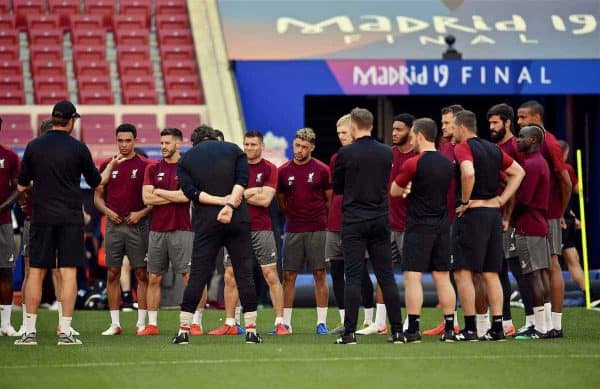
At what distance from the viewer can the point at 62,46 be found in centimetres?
2625

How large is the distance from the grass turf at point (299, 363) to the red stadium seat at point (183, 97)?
11236 millimetres

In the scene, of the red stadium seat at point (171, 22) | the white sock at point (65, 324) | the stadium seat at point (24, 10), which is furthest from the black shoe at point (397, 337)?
the stadium seat at point (24, 10)

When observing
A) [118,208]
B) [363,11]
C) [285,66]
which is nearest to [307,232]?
[118,208]

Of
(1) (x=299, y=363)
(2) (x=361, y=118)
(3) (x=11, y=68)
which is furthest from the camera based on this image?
(3) (x=11, y=68)

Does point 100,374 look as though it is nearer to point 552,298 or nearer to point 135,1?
point 552,298

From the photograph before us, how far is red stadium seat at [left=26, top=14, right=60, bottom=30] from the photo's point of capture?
26.4m

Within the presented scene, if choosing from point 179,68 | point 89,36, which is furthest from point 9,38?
point 179,68

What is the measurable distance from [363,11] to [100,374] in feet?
50.9

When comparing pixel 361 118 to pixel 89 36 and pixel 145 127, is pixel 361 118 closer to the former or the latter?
pixel 145 127

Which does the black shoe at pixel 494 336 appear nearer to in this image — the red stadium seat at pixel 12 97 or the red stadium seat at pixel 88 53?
the red stadium seat at pixel 12 97

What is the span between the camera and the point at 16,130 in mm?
23031

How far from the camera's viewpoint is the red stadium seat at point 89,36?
1030 inches

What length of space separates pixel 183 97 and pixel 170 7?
3179 mm

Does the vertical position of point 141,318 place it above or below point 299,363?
above
